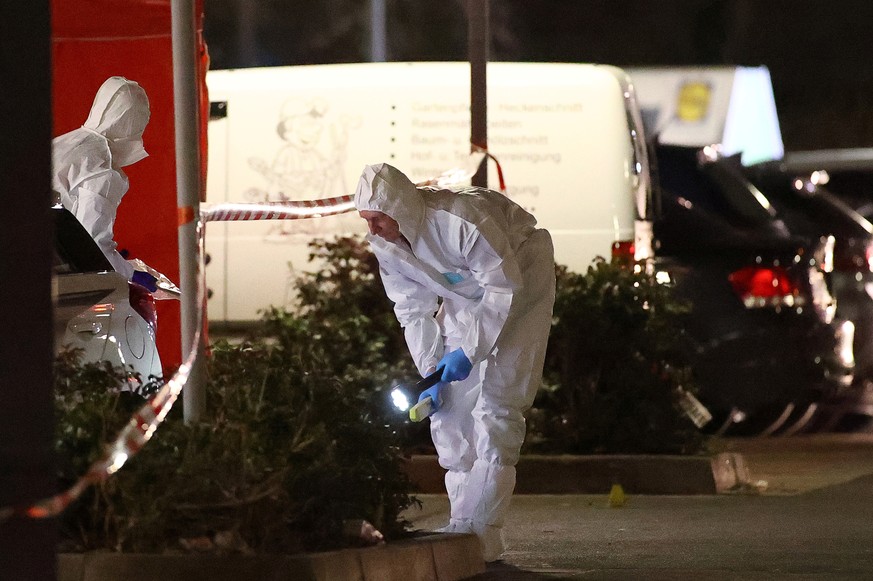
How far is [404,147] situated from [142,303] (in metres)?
4.36

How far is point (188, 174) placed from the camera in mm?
5484

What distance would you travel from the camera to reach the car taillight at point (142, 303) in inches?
273

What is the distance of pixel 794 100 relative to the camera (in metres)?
31.4

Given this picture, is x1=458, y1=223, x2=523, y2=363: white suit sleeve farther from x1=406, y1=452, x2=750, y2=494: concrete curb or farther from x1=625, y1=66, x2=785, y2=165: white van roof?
x1=625, y1=66, x2=785, y2=165: white van roof

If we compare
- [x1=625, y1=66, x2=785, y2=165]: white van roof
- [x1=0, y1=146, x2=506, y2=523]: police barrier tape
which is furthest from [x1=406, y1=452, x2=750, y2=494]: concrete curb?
[x1=625, y1=66, x2=785, y2=165]: white van roof

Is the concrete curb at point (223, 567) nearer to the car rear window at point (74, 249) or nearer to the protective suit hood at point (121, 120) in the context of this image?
the car rear window at point (74, 249)

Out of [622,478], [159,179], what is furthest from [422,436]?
[159,179]

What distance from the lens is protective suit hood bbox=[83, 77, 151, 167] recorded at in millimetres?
7852

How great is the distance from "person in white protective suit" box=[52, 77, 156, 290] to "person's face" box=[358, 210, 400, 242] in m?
1.57

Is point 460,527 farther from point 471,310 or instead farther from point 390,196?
point 390,196

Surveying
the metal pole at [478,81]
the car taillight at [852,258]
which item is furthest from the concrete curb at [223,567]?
the car taillight at [852,258]

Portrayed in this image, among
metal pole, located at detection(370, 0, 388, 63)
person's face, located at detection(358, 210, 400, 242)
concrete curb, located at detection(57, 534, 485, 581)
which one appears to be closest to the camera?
concrete curb, located at detection(57, 534, 485, 581)

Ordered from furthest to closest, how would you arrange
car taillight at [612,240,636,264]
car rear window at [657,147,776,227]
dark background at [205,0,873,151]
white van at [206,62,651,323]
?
1. dark background at [205,0,873,151]
2. white van at [206,62,651,323]
3. car rear window at [657,147,776,227]
4. car taillight at [612,240,636,264]

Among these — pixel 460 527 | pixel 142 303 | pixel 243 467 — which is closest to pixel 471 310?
pixel 460 527
